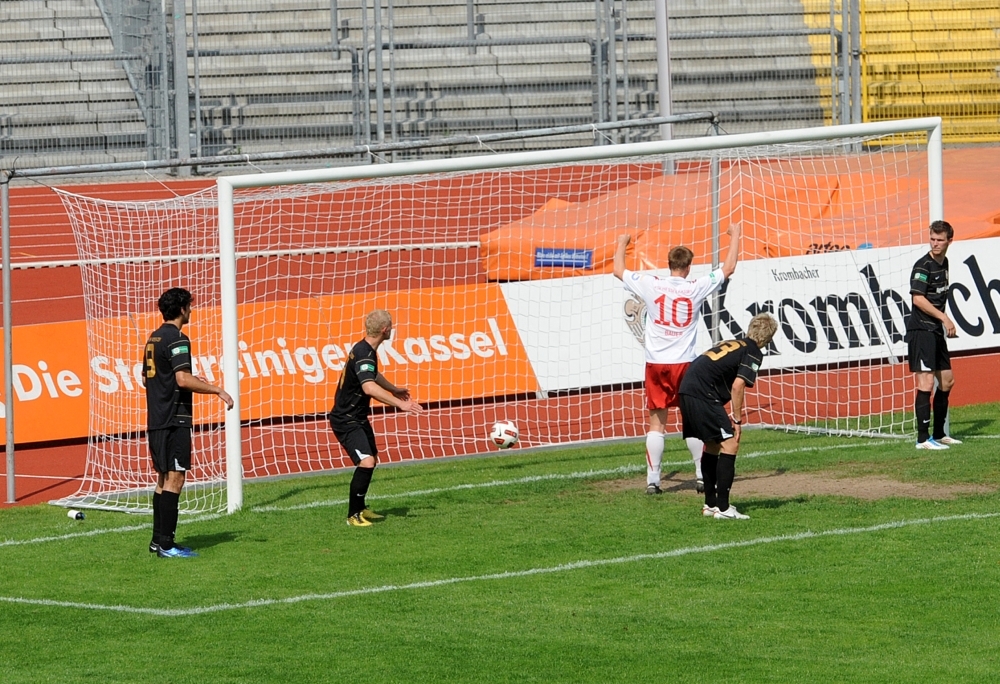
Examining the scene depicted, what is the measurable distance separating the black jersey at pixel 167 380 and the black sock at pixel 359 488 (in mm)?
1335

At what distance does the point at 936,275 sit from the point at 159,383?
6701 mm

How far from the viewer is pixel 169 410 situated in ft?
30.5

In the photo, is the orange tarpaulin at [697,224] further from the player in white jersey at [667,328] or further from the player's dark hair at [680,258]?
the player's dark hair at [680,258]

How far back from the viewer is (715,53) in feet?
74.9

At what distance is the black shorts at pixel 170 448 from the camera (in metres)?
9.29

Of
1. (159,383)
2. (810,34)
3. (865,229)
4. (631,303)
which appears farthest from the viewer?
(810,34)

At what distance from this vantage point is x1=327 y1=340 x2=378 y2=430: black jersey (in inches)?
391

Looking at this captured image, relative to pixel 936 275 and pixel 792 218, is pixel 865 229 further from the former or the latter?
pixel 936 275

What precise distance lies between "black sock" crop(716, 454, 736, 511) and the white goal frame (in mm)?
3479

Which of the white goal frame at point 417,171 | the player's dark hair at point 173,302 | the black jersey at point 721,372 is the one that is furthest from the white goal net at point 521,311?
the black jersey at point 721,372

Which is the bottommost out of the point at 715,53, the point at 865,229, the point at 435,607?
the point at 435,607

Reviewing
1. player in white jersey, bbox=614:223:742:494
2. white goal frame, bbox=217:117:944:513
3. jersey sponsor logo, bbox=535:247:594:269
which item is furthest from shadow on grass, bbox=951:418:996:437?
jersey sponsor logo, bbox=535:247:594:269

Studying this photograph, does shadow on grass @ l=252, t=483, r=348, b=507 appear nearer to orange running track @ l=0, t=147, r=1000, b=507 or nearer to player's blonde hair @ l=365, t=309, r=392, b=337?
orange running track @ l=0, t=147, r=1000, b=507

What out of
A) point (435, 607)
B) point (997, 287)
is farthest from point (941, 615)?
point (997, 287)
